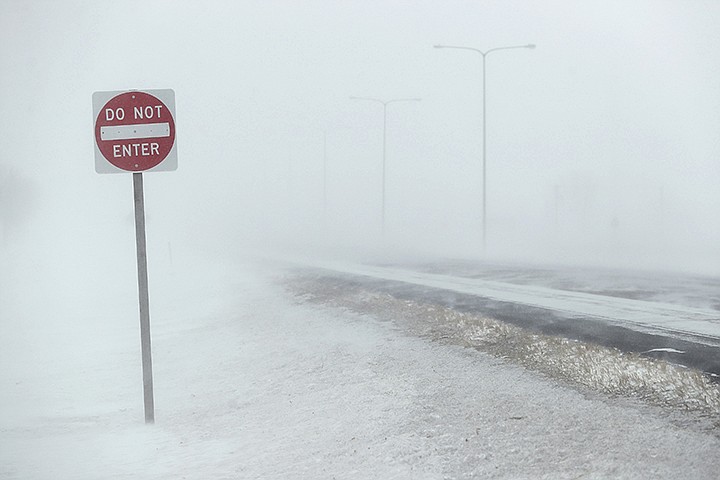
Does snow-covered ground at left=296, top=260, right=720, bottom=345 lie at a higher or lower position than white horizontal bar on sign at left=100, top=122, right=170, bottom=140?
lower

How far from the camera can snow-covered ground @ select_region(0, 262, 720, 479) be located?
633cm

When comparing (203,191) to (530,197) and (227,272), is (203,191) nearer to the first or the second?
(530,197)

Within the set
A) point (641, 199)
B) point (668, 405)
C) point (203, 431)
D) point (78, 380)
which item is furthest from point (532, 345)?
point (641, 199)

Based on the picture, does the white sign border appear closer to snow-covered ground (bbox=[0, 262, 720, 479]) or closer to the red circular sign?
the red circular sign

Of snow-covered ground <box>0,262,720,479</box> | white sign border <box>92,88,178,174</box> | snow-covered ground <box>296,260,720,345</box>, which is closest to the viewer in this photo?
snow-covered ground <box>0,262,720,479</box>

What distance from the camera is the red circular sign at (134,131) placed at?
847cm

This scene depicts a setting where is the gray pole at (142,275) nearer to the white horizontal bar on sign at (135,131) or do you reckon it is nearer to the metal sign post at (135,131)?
the metal sign post at (135,131)

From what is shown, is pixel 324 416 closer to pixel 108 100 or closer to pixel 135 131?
pixel 135 131

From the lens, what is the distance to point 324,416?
8422 millimetres

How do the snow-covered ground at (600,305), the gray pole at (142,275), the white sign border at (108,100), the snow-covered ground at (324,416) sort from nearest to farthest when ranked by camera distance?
the snow-covered ground at (324,416) → the white sign border at (108,100) → the gray pole at (142,275) → the snow-covered ground at (600,305)

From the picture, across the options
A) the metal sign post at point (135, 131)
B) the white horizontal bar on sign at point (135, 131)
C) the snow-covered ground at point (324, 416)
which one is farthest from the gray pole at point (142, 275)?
the snow-covered ground at point (324, 416)

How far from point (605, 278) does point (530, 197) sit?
105m

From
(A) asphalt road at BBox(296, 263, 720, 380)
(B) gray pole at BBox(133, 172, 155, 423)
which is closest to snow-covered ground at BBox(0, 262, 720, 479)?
(B) gray pole at BBox(133, 172, 155, 423)

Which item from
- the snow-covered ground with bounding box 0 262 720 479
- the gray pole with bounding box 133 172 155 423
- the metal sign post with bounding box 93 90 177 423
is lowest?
the snow-covered ground with bounding box 0 262 720 479
